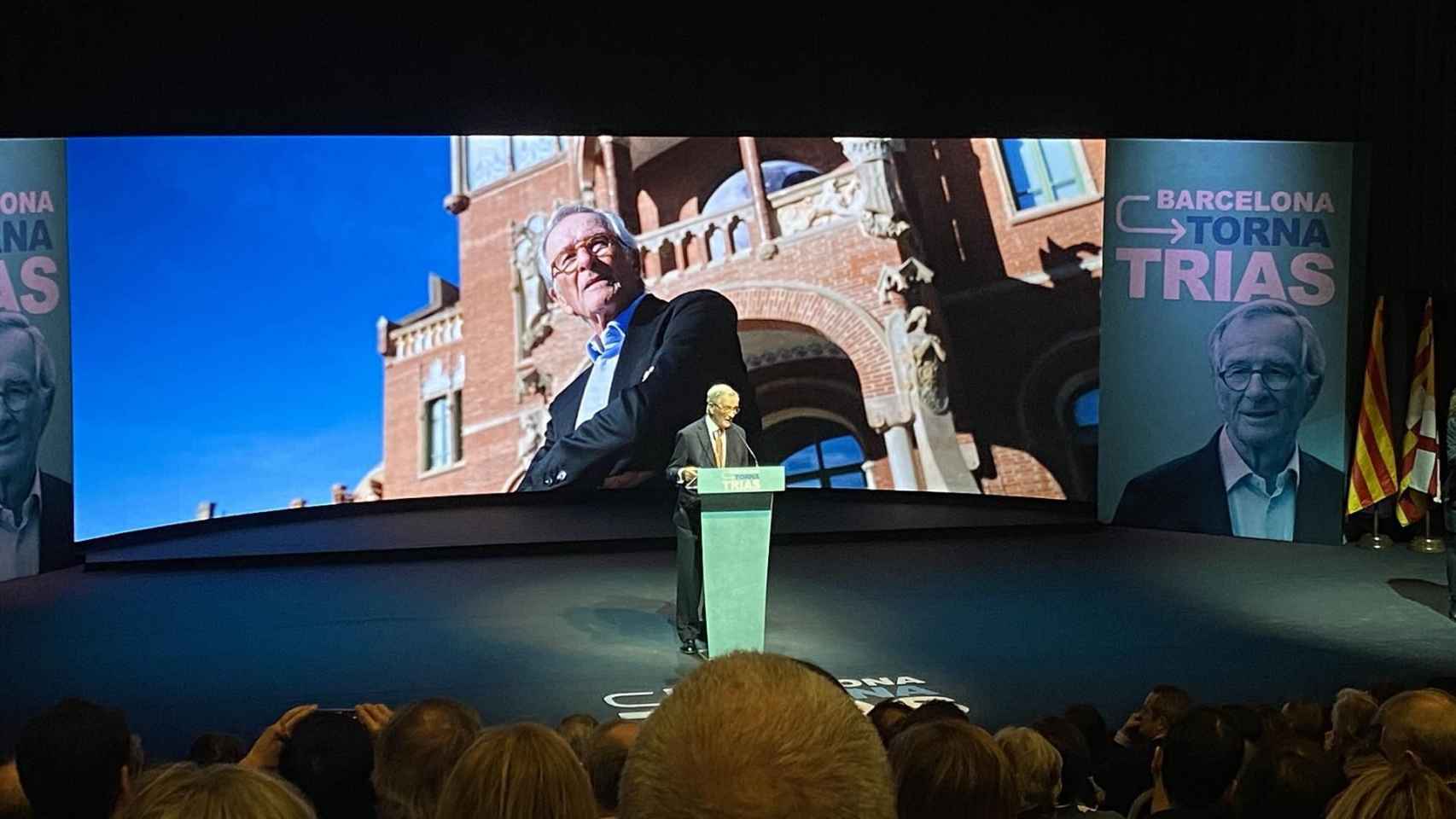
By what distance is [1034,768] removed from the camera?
2953mm

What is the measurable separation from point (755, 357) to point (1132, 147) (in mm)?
5374

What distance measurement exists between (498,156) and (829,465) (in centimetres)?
540

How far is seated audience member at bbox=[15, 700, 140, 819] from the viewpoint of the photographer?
261 centimetres

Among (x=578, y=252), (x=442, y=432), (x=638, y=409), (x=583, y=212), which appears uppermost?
(x=583, y=212)

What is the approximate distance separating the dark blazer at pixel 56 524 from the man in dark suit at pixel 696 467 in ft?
17.2

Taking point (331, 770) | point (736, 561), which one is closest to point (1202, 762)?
point (331, 770)

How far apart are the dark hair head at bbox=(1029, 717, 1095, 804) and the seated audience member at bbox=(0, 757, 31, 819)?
89.3 inches

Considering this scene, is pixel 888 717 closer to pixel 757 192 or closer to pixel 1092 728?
pixel 1092 728

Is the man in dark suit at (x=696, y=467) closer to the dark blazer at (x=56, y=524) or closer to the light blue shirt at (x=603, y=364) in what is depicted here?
the dark blazer at (x=56, y=524)

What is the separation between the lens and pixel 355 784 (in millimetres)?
2863

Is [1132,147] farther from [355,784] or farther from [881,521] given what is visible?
[355,784]

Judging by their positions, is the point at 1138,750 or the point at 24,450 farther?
the point at 24,450

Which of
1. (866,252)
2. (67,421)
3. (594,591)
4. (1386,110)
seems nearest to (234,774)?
(594,591)

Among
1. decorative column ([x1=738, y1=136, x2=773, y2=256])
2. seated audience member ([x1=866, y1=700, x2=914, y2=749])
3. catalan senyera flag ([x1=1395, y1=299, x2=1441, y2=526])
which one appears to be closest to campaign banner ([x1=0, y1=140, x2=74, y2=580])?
decorative column ([x1=738, y1=136, x2=773, y2=256])
